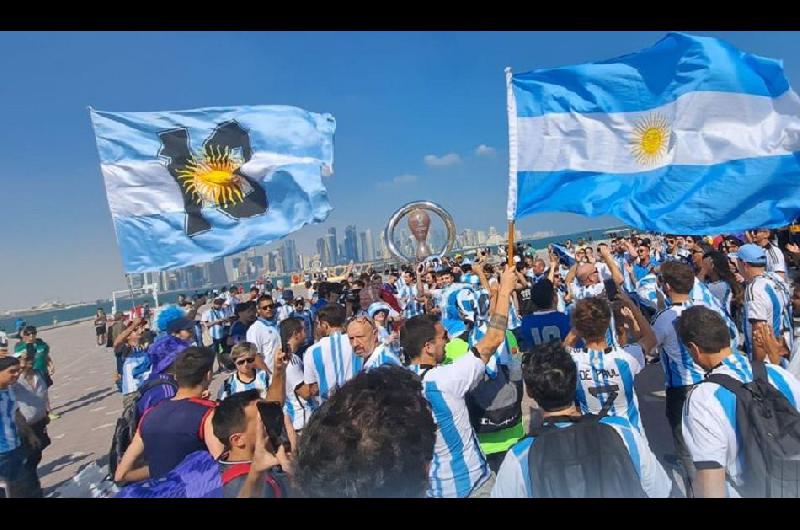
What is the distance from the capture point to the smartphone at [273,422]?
214 centimetres

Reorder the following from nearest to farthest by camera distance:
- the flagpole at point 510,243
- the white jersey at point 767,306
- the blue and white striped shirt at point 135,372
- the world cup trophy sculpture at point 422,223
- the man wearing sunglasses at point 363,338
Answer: the flagpole at point 510,243, the white jersey at point 767,306, the man wearing sunglasses at point 363,338, the blue and white striped shirt at point 135,372, the world cup trophy sculpture at point 422,223

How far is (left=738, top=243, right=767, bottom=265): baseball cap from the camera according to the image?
158 inches

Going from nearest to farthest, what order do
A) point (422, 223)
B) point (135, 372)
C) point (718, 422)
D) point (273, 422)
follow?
point (718, 422) < point (273, 422) < point (135, 372) < point (422, 223)

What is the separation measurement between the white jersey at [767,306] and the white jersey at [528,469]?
7.58 ft

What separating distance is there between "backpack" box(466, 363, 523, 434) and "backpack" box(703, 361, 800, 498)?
139cm

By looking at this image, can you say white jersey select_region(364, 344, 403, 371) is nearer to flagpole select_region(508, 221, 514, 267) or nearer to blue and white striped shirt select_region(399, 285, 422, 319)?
flagpole select_region(508, 221, 514, 267)

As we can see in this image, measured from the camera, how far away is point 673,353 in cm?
352

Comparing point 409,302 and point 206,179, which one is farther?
point 409,302

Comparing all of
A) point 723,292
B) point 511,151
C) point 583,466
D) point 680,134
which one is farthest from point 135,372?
point 723,292

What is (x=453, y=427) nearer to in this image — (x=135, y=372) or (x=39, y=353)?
(x=135, y=372)

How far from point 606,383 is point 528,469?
4.12ft

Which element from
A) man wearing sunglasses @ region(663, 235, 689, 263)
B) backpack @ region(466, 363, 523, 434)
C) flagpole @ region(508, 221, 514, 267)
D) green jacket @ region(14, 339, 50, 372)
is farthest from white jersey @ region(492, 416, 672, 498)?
man wearing sunglasses @ region(663, 235, 689, 263)

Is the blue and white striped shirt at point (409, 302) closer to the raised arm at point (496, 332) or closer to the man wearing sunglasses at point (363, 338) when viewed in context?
the man wearing sunglasses at point (363, 338)

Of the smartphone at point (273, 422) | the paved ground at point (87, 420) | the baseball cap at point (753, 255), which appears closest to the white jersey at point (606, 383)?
the smartphone at point (273, 422)
